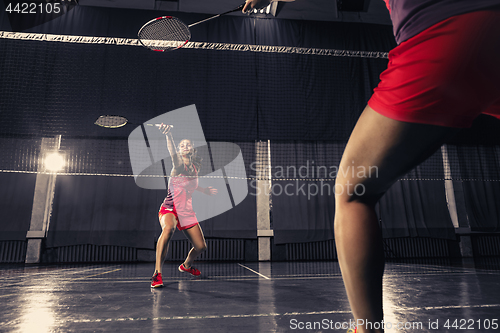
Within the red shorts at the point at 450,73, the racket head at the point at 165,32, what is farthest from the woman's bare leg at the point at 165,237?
the red shorts at the point at 450,73

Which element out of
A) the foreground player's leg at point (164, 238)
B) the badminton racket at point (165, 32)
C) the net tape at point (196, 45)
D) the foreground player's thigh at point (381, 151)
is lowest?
the foreground player's leg at point (164, 238)

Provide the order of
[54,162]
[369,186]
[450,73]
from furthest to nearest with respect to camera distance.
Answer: [54,162]
[369,186]
[450,73]

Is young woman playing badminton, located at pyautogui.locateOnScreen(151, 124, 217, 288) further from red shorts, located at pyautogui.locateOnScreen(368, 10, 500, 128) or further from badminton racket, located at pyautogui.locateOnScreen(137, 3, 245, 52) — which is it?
red shorts, located at pyautogui.locateOnScreen(368, 10, 500, 128)

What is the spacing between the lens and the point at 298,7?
7.57 metres

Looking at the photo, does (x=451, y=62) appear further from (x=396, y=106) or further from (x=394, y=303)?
(x=394, y=303)

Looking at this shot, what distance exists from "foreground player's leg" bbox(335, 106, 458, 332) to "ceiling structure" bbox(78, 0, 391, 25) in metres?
7.66

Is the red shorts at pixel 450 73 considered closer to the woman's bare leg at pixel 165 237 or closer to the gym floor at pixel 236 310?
the gym floor at pixel 236 310

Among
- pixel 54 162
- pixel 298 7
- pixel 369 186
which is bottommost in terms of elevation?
pixel 369 186

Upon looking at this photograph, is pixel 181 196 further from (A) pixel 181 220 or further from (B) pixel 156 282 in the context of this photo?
(B) pixel 156 282

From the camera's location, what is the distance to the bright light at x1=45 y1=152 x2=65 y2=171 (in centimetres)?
747

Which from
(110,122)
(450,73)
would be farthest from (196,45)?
(450,73)

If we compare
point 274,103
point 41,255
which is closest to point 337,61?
point 274,103

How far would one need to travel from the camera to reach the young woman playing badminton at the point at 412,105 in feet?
2.10

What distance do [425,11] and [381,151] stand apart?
32 cm
